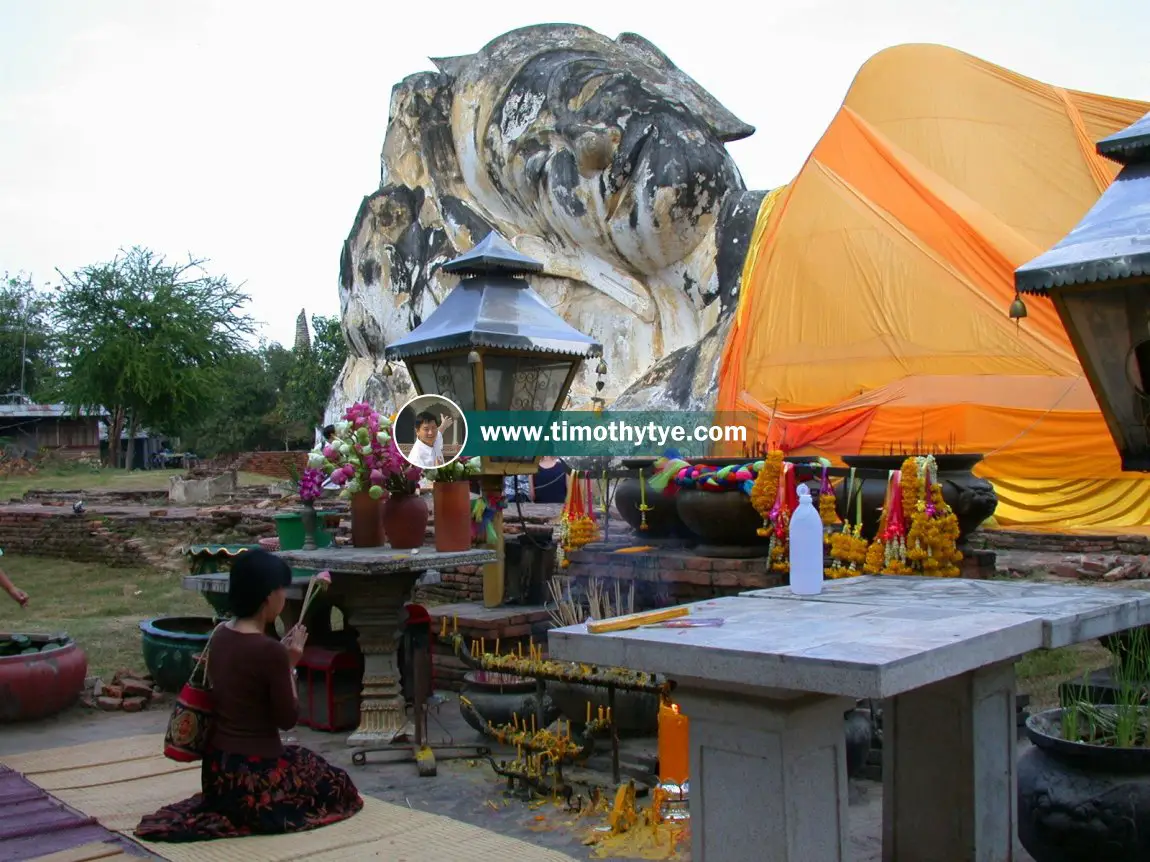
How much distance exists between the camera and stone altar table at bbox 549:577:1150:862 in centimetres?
238

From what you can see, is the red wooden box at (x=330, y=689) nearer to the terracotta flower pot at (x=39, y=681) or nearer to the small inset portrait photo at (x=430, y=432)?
the small inset portrait photo at (x=430, y=432)

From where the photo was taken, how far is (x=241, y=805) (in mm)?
3785

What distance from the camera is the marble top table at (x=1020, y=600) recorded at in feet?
9.46

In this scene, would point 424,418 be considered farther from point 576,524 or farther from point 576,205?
point 576,205

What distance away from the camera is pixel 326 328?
39.0 meters

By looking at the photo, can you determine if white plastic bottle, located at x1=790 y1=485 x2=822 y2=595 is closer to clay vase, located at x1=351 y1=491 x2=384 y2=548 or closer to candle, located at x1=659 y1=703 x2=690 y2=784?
candle, located at x1=659 y1=703 x2=690 y2=784

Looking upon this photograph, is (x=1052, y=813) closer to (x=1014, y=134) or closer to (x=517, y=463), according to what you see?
(x=517, y=463)

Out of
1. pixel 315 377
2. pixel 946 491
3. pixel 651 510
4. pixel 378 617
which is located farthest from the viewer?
pixel 315 377

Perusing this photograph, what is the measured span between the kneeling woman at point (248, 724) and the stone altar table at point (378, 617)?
46.7 inches

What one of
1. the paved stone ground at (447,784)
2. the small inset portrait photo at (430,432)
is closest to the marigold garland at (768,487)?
the paved stone ground at (447,784)

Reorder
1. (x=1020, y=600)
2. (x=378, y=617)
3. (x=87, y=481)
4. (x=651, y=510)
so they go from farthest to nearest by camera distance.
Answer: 1. (x=87, y=481)
2. (x=651, y=510)
3. (x=378, y=617)
4. (x=1020, y=600)

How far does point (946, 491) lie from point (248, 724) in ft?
11.7

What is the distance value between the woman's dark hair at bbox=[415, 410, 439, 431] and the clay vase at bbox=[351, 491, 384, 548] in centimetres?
43

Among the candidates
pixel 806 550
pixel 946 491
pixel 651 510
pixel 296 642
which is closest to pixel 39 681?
pixel 296 642
